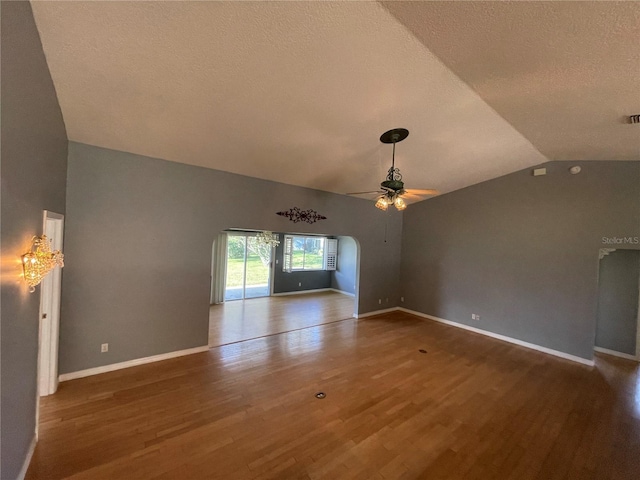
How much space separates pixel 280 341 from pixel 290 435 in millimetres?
2342

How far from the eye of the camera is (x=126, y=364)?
355cm

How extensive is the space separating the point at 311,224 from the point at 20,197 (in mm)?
4127

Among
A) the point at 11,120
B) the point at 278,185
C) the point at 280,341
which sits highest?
the point at 278,185

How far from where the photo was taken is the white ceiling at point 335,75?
1794 mm

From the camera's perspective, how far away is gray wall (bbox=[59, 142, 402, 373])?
10.5 ft

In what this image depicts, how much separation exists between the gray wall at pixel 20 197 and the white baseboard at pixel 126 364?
1200 mm

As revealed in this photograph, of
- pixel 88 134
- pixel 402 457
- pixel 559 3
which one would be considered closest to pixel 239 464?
pixel 402 457

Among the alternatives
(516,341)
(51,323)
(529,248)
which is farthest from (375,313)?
(51,323)

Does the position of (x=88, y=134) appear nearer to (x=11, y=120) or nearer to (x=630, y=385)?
(x=11, y=120)

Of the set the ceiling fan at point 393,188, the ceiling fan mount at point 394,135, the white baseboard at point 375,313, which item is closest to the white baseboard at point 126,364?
the white baseboard at point 375,313

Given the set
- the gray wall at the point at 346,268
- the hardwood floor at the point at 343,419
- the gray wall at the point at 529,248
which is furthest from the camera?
the gray wall at the point at 346,268

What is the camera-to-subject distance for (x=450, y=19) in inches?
74.1

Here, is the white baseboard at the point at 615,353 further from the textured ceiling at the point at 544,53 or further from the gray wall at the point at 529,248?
the textured ceiling at the point at 544,53

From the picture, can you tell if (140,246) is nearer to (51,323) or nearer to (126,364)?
(51,323)
